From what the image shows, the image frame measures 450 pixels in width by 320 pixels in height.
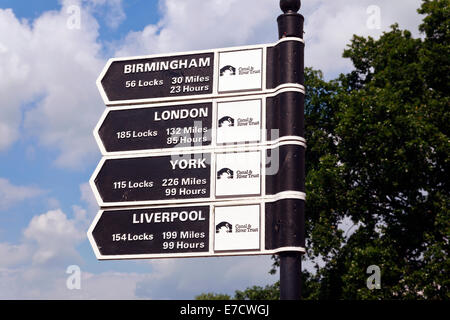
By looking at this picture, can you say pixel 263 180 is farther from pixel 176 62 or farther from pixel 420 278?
pixel 420 278

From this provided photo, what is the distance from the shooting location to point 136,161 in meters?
8.80

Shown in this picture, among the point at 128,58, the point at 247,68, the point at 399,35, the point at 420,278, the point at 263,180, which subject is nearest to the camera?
the point at 263,180

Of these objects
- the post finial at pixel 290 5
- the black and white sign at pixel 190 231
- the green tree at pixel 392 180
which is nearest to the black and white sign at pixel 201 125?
the black and white sign at pixel 190 231

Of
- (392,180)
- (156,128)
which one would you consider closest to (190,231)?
(156,128)

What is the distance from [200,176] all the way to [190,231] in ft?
2.52

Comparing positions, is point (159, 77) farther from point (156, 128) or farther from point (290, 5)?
point (290, 5)

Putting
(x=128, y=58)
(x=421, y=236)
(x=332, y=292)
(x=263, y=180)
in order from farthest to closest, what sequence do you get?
1. (x=332, y=292)
2. (x=421, y=236)
3. (x=128, y=58)
4. (x=263, y=180)

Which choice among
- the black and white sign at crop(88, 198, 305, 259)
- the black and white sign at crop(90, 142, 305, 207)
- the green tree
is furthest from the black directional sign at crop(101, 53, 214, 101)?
the green tree

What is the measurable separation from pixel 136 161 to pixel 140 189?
42 centimetres

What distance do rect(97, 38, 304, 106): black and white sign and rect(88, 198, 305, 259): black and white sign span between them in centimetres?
162

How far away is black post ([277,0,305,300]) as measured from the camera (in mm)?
7531

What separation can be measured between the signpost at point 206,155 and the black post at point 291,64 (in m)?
0.01

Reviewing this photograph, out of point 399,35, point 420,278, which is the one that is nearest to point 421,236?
point 420,278
